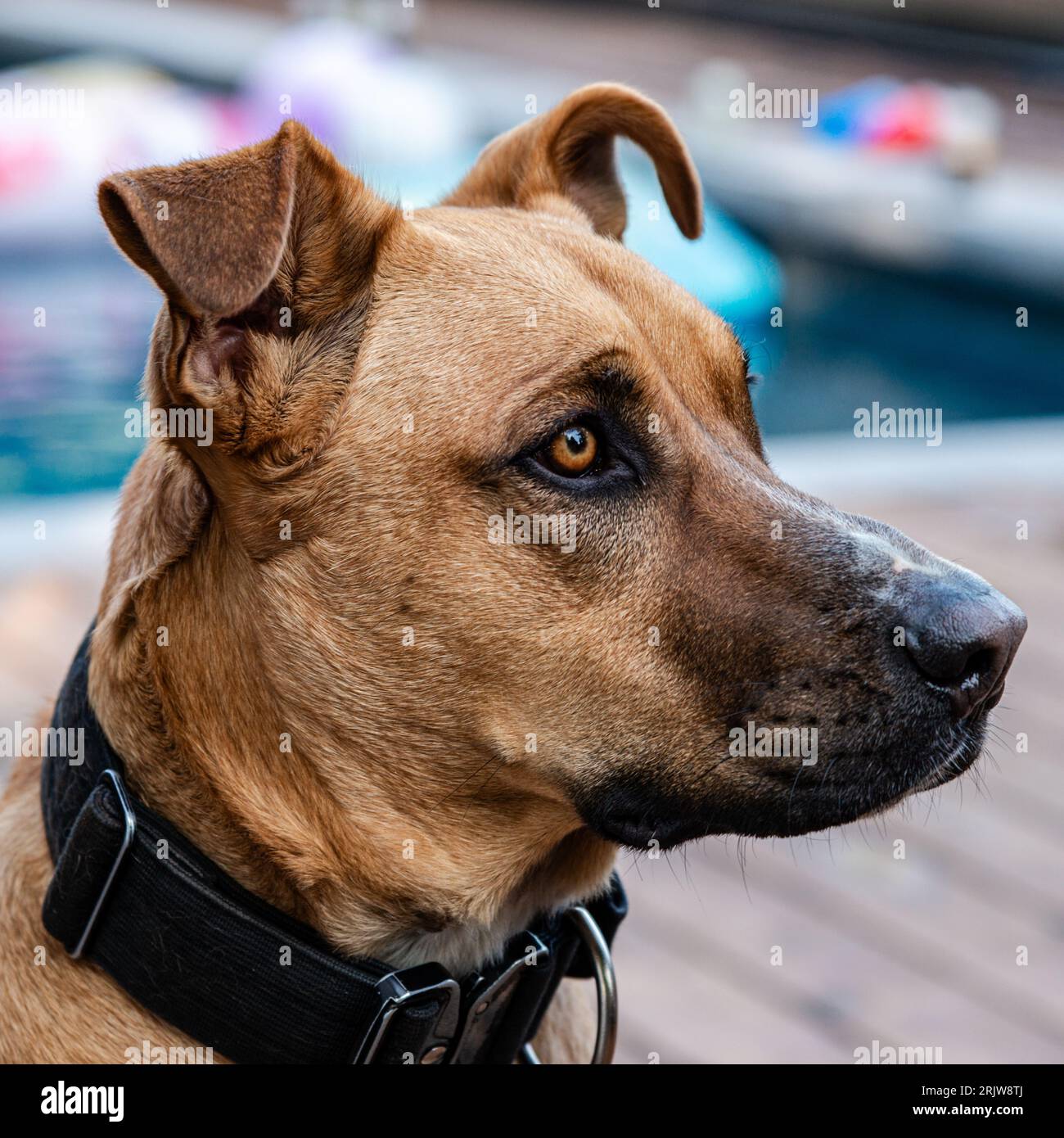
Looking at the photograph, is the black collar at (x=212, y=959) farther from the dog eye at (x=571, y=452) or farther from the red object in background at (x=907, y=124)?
the red object in background at (x=907, y=124)

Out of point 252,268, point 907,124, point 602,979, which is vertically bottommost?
point 602,979

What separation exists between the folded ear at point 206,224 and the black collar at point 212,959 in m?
0.72

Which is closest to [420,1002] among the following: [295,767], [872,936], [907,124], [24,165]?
[295,767]

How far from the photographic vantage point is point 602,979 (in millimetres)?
2268

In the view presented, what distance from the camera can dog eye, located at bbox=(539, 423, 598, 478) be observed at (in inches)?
86.7

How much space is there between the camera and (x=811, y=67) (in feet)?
45.2

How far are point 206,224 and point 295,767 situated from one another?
0.82 m

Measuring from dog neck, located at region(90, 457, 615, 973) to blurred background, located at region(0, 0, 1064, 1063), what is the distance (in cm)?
57

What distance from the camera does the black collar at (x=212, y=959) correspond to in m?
1.98

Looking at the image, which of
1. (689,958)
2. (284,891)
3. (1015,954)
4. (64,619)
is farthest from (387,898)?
(64,619)

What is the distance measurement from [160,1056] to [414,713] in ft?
2.06

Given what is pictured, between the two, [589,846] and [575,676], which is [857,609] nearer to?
[575,676]

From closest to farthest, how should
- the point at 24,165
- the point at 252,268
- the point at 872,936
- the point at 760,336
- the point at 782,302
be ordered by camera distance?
the point at 252,268 → the point at 872,936 → the point at 760,336 → the point at 24,165 → the point at 782,302

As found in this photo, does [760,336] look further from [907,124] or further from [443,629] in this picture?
[443,629]
